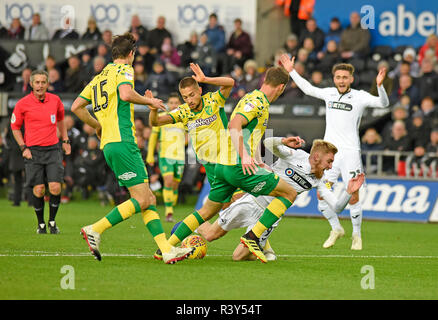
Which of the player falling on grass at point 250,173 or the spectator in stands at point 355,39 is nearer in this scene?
the player falling on grass at point 250,173

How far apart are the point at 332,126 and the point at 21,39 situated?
14500mm

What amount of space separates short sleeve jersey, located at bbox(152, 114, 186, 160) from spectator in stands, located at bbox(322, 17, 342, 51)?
7.03 m

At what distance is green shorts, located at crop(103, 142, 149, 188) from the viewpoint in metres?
9.70

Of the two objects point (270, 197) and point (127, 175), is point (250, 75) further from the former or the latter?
point (127, 175)

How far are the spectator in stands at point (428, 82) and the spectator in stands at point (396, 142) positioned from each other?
148 cm

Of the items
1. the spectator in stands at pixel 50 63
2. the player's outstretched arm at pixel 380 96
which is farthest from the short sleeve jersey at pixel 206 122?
the spectator in stands at pixel 50 63

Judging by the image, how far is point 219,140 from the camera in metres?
10.3

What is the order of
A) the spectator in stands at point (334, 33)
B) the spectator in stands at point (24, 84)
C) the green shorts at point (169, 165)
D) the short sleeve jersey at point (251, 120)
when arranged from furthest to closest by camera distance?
the spectator in stands at point (24, 84) → the spectator in stands at point (334, 33) → the green shorts at point (169, 165) → the short sleeve jersey at point (251, 120)

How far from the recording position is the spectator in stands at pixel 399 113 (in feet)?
63.9

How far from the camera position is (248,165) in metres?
9.52

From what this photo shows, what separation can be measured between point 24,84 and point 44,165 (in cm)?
1011

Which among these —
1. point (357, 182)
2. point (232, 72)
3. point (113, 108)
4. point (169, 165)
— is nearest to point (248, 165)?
point (113, 108)

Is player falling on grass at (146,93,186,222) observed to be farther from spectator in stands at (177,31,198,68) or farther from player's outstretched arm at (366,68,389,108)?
spectator in stands at (177,31,198,68)

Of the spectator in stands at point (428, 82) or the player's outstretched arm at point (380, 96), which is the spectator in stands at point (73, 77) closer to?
the spectator in stands at point (428, 82)
